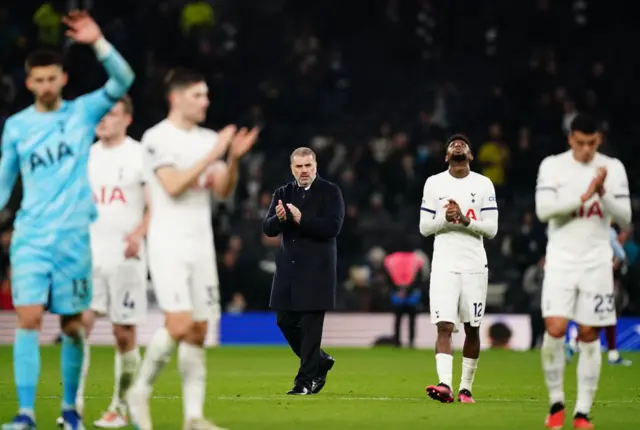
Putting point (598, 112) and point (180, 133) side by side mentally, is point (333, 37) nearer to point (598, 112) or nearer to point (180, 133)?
point (598, 112)

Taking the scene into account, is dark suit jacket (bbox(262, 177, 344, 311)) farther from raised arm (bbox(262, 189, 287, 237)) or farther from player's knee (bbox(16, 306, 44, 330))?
player's knee (bbox(16, 306, 44, 330))

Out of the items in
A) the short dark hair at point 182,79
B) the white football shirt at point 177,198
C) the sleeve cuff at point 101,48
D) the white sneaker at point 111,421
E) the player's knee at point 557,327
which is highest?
the sleeve cuff at point 101,48

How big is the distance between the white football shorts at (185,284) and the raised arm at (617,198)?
10.7 ft

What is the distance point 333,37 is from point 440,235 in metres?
20.2

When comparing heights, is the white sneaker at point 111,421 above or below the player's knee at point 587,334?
below

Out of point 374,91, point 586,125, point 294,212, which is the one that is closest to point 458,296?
point 294,212

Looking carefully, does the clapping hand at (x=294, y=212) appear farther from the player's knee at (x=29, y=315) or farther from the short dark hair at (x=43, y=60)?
the player's knee at (x=29, y=315)

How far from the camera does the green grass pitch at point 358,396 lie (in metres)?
11.3

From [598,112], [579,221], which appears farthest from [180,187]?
[598,112]

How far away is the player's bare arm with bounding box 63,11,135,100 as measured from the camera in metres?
9.77

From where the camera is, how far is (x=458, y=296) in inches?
541

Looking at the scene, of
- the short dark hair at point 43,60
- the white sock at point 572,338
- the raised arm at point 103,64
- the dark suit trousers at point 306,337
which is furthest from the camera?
the white sock at point 572,338

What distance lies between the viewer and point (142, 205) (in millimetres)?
11547

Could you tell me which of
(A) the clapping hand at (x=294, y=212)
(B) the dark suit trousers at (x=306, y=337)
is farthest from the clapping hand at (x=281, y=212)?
(B) the dark suit trousers at (x=306, y=337)
